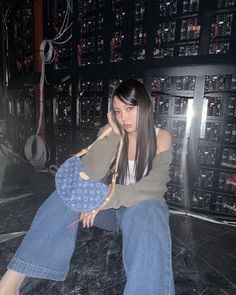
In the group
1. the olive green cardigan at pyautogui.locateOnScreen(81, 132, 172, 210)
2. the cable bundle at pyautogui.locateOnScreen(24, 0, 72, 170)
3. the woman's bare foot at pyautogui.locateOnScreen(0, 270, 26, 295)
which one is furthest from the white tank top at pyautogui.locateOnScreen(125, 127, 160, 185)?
the cable bundle at pyautogui.locateOnScreen(24, 0, 72, 170)

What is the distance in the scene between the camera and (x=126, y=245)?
4.23 ft

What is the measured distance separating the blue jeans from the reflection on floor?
1.21 feet

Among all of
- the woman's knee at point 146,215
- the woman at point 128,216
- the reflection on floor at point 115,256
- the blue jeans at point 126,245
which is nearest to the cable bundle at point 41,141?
the reflection on floor at point 115,256

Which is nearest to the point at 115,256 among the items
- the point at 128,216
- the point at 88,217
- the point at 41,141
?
the point at 88,217

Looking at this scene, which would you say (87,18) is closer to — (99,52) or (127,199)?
(99,52)

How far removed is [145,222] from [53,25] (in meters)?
4.06

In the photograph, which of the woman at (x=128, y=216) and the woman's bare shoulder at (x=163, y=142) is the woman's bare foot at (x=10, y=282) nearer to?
the woman at (x=128, y=216)

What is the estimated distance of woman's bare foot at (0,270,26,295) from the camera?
4.46 ft

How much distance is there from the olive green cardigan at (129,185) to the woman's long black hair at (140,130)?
81 millimetres

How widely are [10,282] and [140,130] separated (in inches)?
48.4

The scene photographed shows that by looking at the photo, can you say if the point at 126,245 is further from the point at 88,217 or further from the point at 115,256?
the point at 115,256

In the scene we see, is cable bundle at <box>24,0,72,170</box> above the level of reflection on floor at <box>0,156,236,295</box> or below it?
above

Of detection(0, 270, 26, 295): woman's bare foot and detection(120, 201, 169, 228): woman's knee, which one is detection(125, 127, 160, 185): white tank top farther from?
detection(0, 270, 26, 295): woman's bare foot

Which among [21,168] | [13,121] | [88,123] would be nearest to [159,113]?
[88,123]
